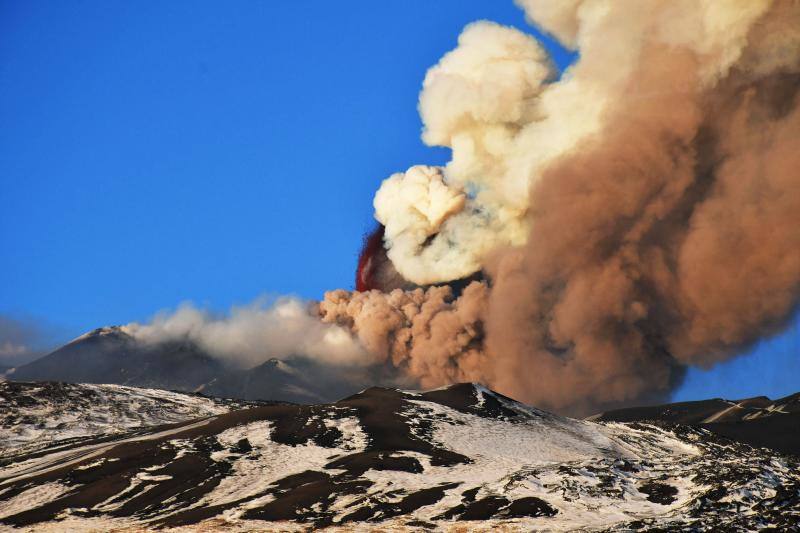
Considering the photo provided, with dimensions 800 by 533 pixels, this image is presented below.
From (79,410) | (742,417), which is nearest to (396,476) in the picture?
(79,410)

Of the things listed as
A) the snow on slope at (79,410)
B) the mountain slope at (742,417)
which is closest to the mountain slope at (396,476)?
the mountain slope at (742,417)

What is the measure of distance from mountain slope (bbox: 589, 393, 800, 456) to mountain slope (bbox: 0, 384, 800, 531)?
58.2 feet

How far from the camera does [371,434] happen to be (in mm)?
88438

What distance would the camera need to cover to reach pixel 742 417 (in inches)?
6634

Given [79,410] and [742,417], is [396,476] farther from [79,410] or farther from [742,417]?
[742,417]

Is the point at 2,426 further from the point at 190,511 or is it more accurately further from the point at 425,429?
the point at 190,511

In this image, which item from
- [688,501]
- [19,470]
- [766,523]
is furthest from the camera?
[19,470]

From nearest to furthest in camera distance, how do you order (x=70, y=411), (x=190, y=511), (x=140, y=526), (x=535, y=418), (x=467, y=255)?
(x=140, y=526) < (x=190, y=511) < (x=535, y=418) < (x=70, y=411) < (x=467, y=255)

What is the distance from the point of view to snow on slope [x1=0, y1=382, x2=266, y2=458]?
381ft

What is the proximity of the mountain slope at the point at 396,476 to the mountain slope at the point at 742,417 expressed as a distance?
1773cm

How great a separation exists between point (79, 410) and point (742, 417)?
389 ft

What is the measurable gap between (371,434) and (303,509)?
30.2 meters

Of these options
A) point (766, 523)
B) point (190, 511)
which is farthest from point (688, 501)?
point (190, 511)

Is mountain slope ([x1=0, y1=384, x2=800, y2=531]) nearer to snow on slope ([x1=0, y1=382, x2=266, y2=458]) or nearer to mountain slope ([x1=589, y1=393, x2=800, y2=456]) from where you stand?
mountain slope ([x1=589, y1=393, x2=800, y2=456])
